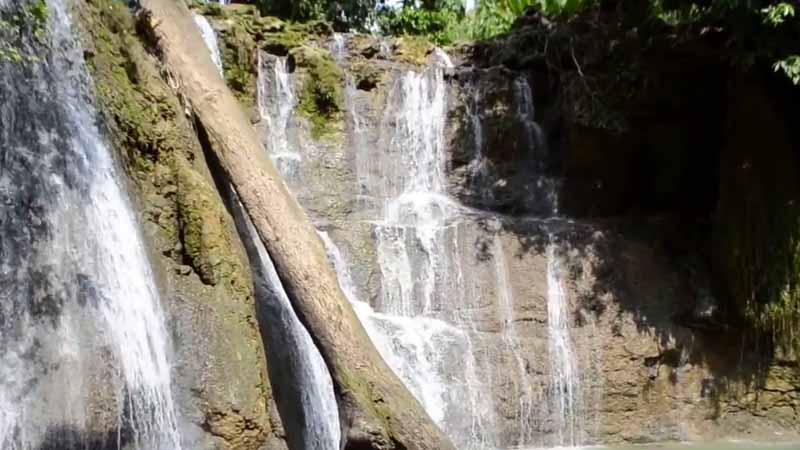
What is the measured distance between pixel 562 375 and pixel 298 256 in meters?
4.16

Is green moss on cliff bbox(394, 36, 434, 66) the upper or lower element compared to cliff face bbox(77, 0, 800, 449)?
upper

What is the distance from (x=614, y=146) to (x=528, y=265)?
2182 mm

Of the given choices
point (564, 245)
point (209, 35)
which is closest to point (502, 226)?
point (564, 245)

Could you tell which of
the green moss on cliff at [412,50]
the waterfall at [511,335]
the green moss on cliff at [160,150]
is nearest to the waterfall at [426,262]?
the green moss on cliff at [412,50]

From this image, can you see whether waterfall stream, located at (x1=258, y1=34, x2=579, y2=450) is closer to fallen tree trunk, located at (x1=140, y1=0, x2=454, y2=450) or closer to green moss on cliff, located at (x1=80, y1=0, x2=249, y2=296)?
green moss on cliff, located at (x1=80, y1=0, x2=249, y2=296)

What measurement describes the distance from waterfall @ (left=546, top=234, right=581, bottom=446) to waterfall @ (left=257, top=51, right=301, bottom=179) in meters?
3.18

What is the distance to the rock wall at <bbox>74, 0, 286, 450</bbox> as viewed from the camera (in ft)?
21.9

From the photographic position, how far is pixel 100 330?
21.3 ft

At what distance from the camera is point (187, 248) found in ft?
23.3

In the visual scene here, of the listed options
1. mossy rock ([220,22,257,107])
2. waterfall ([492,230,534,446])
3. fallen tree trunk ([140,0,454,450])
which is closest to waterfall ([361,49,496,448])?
waterfall ([492,230,534,446])

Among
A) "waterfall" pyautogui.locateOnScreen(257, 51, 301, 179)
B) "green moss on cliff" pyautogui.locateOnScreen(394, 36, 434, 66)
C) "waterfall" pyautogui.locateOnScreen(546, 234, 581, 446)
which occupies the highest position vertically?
"green moss on cliff" pyautogui.locateOnScreen(394, 36, 434, 66)

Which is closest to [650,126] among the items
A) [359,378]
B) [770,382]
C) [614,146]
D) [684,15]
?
[614,146]

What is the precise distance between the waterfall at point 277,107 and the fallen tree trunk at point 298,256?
2.92 meters

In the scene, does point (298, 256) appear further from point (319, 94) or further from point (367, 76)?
point (367, 76)
